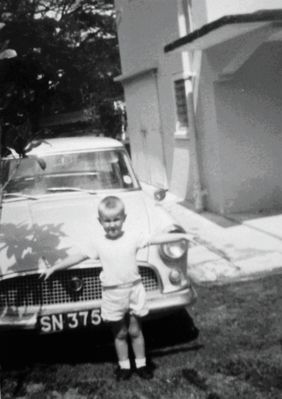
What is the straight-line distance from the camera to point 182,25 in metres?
10.0

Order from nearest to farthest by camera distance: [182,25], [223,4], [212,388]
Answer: [212,388] → [223,4] → [182,25]

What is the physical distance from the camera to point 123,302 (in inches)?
142

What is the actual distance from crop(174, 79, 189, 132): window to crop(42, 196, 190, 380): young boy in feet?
24.2

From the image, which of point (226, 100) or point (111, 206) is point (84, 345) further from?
point (226, 100)

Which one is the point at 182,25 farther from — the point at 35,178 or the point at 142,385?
the point at 142,385

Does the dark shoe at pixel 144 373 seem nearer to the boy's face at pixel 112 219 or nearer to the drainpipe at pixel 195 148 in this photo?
the boy's face at pixel 112 219

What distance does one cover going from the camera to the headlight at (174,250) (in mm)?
3973

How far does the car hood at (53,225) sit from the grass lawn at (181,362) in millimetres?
825

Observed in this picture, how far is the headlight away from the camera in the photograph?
156 inches

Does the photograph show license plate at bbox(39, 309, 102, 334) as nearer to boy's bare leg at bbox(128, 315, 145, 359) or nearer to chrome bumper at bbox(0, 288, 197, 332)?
chrome bumper at bbox(0, 288, 197, 332)

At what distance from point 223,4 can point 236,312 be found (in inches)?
207

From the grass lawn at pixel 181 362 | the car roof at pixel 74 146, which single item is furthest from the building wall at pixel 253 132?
the grass lawn at pixel 181 362

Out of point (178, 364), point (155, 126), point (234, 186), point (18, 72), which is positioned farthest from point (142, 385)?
point (155, 126)

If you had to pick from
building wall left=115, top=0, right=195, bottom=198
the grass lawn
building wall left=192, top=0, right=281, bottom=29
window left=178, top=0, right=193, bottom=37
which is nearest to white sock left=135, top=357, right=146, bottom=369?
the grass lawn
